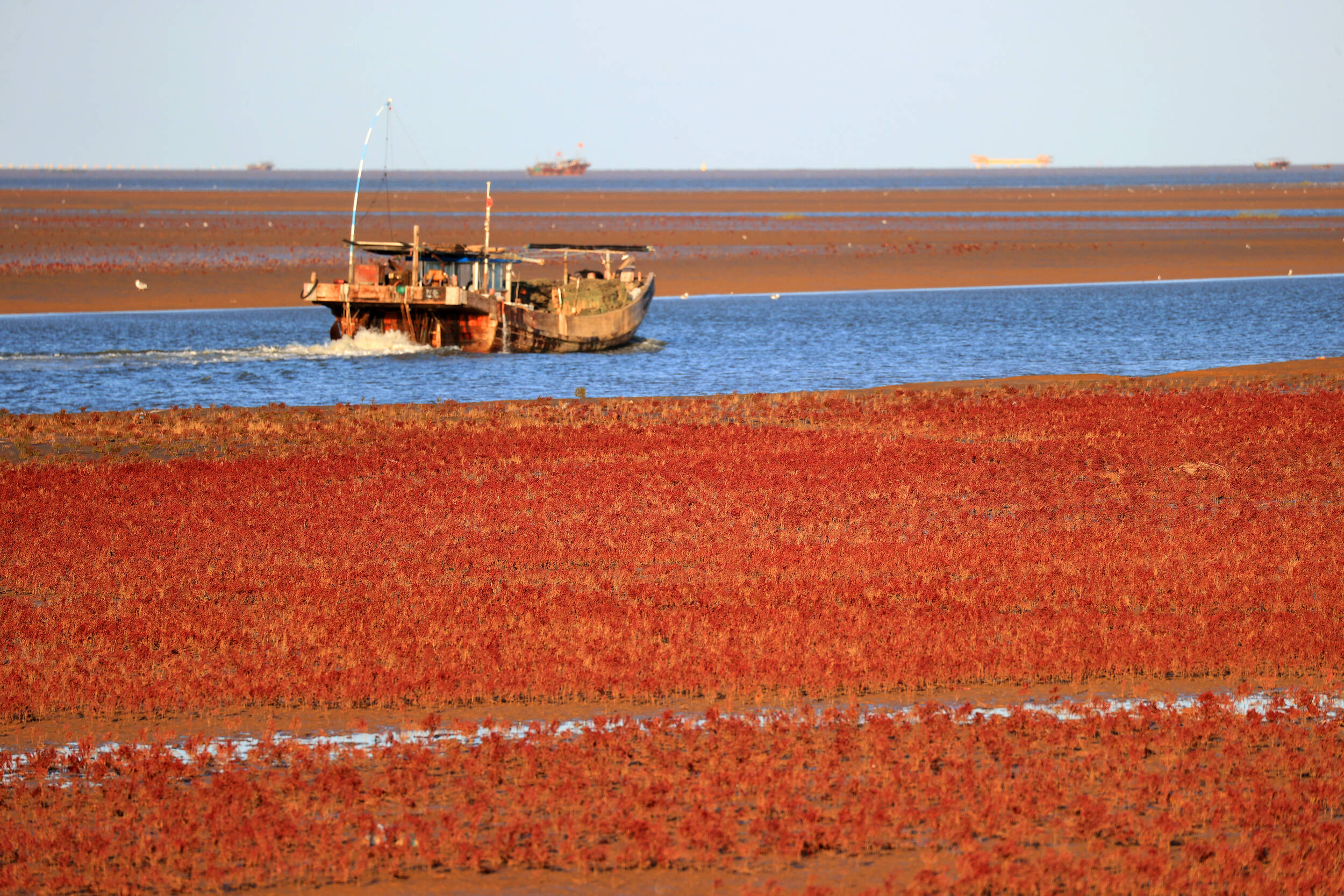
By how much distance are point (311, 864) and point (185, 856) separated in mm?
819

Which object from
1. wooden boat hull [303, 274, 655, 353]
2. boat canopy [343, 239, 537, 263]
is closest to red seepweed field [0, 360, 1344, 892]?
wooden boat hull [303, 274, 655, 353]

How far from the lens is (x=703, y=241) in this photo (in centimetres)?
8794

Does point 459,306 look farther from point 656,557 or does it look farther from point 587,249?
point 656,557

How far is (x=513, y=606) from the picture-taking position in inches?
554

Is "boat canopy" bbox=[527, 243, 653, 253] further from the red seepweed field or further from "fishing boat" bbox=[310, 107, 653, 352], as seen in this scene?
the red seepweed field

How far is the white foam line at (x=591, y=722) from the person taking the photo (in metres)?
10.5

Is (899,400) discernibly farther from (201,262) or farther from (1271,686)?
(201,262)

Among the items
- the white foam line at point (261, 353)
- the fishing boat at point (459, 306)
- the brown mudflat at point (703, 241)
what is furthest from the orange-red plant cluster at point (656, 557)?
the brown mudflat at point (703, 241)

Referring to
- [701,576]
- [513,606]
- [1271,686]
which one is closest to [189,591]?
[513,606]

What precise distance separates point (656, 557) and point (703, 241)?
240 ft

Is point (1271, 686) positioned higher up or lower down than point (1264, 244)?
lower down

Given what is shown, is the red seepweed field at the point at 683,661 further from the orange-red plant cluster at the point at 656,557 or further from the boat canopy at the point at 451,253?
the boat canopy at the point at 451,253

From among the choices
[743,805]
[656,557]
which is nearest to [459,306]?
[656,557]

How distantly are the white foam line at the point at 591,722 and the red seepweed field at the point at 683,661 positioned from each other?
0.21 ft
